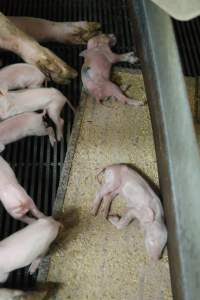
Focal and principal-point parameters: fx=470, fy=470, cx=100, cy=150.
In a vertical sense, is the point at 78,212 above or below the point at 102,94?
below

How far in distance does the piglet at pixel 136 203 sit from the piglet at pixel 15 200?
0.26m

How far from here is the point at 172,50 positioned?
1.04m

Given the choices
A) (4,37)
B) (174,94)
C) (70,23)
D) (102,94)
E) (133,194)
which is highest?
(70,23)

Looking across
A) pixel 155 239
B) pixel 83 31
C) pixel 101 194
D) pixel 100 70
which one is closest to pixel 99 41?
pixel 83 31

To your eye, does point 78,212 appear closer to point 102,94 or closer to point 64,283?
point 64,283

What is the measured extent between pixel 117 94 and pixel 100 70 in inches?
5.8

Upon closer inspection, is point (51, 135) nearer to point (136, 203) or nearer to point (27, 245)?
point (136, 203)

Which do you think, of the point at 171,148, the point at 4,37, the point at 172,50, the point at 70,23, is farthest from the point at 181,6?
the point at 70,23

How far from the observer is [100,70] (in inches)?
88.6

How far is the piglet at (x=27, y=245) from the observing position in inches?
60.8

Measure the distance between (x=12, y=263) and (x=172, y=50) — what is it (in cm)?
90

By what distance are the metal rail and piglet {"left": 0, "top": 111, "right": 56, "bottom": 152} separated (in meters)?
0.89

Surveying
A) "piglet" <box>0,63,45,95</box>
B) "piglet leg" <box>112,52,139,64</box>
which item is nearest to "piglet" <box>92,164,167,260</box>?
"piglet" <box>0,63,45,95</box>

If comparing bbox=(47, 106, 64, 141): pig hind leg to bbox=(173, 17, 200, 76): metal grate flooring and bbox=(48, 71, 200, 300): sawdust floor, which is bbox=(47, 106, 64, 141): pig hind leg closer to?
bbox=(48, 71, 200, 300): sawdust floor
